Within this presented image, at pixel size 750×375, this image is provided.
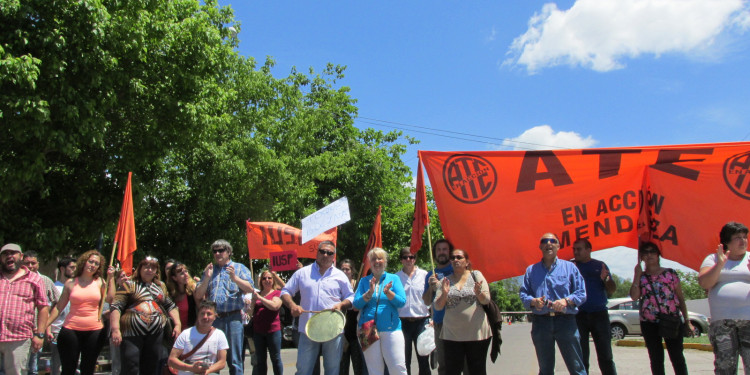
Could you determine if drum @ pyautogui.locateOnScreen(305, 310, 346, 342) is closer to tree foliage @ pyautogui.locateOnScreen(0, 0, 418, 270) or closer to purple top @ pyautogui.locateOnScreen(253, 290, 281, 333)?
purple top @ pyautogui.locateOnScreen(253, 290, 281, 333)

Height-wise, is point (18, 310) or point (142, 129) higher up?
point (142, 129)

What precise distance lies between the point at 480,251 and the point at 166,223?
15.1 metres

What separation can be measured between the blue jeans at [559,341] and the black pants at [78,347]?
492 cm

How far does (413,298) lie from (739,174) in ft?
13.0

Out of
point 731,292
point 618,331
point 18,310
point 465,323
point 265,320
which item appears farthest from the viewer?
point 618,331

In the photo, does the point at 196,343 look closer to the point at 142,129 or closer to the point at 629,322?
the point at 142,129

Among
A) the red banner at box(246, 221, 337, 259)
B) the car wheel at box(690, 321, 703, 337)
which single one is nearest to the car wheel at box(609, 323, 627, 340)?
the car wheel at box(690, 321, 703, 337)

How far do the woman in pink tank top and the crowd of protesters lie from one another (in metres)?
0.01

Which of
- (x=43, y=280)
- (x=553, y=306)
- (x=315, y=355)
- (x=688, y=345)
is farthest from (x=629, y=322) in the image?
(x=43, y=280)

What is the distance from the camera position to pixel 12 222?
1316 centimetres

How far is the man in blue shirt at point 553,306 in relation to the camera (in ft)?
19.0

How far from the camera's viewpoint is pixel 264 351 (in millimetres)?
7840

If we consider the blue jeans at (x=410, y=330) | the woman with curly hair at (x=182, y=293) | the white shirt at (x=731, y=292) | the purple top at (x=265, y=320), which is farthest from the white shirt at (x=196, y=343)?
the white shirt at (x=731, y=292)

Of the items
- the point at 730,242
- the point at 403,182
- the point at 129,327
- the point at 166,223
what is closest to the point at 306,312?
the point at 129,327
